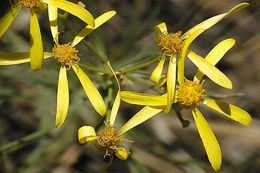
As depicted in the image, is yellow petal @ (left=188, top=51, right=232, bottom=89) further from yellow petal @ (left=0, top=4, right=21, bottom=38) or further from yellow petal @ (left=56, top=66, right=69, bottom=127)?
yellow petal @ (left=0, top=4, right=21, bottom=38)

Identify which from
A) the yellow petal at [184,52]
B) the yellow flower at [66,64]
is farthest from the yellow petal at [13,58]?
the yellow petal at [184,52]

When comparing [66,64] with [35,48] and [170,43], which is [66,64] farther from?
[170,43]

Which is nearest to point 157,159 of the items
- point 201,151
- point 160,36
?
point 201,151

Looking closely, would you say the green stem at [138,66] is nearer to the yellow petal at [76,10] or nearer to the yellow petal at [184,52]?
the yellow petal at [184,52]

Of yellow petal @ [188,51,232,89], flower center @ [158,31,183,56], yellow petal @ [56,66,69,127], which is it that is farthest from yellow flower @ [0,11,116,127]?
yellow petal @ [188,51,232,89]

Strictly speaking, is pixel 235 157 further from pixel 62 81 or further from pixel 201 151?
pixel 62 81

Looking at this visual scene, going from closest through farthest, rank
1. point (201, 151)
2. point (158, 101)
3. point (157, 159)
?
point (158, 101), point (157, 159), point (201, 151)
